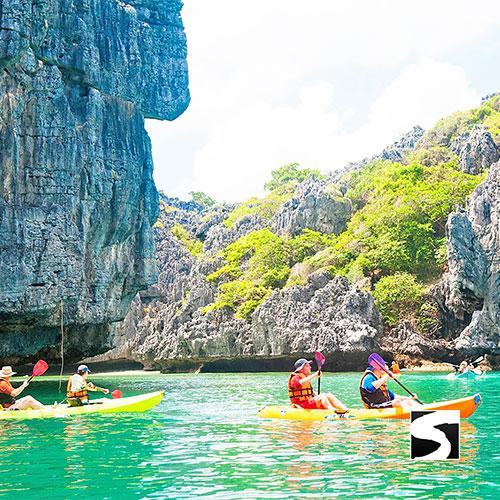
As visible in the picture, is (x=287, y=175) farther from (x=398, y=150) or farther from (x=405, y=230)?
(x=405, y=230)

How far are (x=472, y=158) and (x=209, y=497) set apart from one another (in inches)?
2222

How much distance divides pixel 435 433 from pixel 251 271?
5433cm

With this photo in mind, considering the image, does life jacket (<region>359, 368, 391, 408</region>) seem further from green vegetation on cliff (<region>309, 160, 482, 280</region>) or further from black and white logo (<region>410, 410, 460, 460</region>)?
green vegetation on cliff (<region>309, 160, 482, 280</region>)

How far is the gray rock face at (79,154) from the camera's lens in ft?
102

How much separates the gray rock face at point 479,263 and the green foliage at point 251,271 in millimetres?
17233

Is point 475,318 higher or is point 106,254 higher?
point 106,254

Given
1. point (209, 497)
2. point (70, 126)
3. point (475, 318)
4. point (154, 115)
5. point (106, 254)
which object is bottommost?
point (209, 497)

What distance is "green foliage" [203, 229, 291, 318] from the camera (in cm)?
5919

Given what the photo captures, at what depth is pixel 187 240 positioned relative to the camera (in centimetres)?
8525

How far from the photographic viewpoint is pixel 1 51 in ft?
95.6

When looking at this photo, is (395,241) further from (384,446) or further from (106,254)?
(384,446)

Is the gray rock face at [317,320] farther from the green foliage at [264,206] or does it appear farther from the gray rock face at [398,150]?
the gray rock face at [398,150]

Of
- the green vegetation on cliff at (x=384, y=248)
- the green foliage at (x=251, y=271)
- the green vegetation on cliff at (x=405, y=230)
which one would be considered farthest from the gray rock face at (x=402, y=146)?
the green foliage at (x=251, y=271)

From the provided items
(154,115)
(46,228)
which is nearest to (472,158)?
(154,115)
